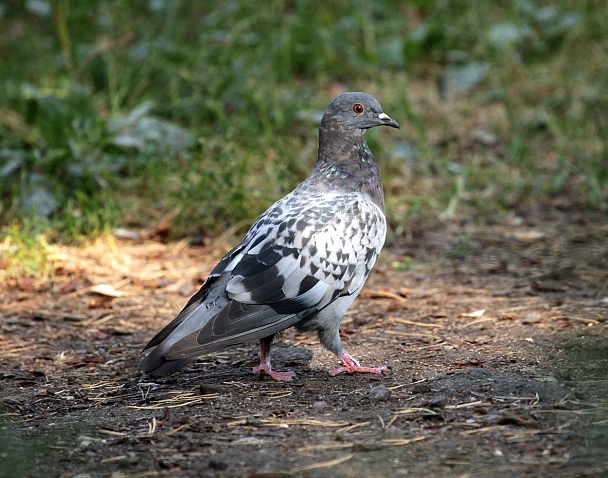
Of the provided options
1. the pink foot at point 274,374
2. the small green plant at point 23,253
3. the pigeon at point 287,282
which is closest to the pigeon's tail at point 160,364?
the pigeon at point 287,282

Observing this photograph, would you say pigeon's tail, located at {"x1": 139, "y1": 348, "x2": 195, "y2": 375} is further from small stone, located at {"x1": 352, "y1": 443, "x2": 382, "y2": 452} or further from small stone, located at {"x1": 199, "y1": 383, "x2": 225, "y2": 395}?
small stone, located at {"x1": 352, "y1": 443, "x2": 382, "y2": 452}

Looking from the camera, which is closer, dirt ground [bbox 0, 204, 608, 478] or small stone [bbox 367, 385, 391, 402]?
dirt ground [bbox 0, 204, 608, 478]

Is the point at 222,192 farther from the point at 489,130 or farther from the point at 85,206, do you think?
the point at 489,130

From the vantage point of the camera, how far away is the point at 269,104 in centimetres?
753

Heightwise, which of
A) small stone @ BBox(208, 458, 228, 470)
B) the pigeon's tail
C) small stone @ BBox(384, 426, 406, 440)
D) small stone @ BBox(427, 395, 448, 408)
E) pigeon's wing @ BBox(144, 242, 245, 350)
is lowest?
small stone @ BBox(208, 458, 228, 470)

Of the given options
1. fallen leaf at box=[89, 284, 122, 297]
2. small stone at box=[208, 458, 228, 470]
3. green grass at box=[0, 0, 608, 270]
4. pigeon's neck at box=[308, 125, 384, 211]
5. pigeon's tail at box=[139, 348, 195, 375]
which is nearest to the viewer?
small stone at box=[208, 458, 228, 470]

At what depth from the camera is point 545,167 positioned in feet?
25.0

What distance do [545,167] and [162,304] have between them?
Result: 4.10 m

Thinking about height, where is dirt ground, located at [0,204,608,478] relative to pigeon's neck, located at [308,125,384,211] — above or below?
below

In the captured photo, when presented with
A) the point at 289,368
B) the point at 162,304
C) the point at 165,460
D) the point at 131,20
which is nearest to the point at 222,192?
the point at 162,304

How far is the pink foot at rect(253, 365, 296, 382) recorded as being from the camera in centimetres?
399

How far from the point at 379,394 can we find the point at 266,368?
73 centimetres

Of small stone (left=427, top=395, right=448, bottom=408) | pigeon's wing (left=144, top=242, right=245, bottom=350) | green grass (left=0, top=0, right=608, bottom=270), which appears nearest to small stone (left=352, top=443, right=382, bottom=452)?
small stone (left=427, top=395, right=448, bottom=408)

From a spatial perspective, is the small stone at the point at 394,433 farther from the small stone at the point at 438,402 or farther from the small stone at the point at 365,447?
the small stone at the point at 438,402
